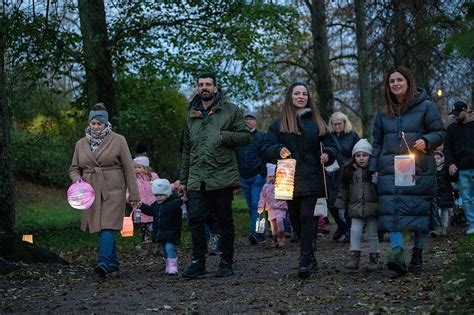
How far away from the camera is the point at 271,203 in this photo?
13633 millimetres

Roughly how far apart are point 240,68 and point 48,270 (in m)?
11.5

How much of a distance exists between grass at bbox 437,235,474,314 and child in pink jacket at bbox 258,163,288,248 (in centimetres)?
654

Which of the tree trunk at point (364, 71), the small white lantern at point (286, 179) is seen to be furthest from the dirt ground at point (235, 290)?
the tree trunk at point (364, 71)

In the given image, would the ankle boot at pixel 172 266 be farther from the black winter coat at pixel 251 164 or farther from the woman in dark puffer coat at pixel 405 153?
the black winter coat at pixel 251 164

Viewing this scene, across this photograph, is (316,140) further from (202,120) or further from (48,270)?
(48,270)

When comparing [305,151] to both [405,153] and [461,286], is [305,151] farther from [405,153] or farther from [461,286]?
[461,286]

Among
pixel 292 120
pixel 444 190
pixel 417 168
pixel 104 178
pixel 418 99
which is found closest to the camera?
pixel 417 168

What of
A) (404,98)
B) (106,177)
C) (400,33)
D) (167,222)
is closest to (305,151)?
(404,98)

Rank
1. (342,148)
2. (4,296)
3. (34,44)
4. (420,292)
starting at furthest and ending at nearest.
Answer: (34,44) → (342,148) → (4,296) → (420,292)

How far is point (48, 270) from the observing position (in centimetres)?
1059

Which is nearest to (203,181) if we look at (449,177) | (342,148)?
(342,148)

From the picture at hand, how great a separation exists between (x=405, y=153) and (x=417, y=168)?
19 centimetres

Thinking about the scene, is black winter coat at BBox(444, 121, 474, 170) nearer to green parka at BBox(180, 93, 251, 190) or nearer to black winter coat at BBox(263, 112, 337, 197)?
black winter coat at BBox(263, 112, 337, 197)

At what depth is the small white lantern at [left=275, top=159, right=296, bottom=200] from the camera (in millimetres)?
8656
